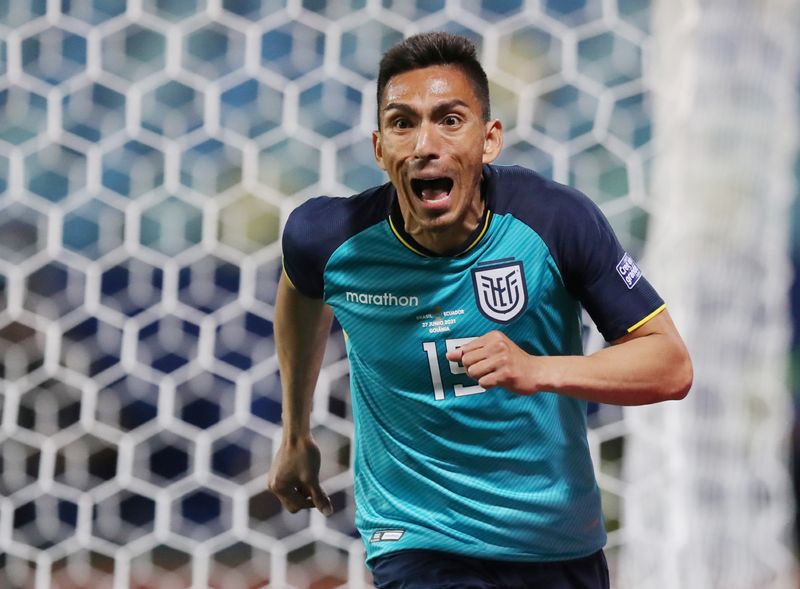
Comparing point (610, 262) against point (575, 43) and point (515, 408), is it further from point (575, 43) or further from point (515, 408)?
point (575, 43)

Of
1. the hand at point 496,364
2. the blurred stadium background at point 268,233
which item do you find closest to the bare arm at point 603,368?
the hand at point 496,364

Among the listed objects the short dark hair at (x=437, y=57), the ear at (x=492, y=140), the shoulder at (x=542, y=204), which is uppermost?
the short dark hair at (x=437, y=57)

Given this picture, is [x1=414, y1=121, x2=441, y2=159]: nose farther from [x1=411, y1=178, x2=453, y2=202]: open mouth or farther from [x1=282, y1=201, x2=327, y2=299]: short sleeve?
[x1=282, y1=201, x2=327, y2=299]: short sleeve

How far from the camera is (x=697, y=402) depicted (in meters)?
2.15

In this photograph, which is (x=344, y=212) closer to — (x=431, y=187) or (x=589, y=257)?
(x=431, y=187)

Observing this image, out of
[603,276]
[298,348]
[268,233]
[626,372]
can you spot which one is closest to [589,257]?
[603,276]

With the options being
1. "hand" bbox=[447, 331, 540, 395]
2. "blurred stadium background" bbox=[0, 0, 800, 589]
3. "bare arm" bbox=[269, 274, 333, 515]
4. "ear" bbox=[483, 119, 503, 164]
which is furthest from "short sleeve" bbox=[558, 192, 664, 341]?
"blurred stadium background" bbox=[0, 0, 800, 589]

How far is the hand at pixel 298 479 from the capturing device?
1.44 meters

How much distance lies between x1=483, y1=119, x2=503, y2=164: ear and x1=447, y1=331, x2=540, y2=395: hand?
0.30m

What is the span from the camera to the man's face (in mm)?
1216

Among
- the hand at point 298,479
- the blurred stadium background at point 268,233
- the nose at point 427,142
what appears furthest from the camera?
the blurred stadium background at point 268,233

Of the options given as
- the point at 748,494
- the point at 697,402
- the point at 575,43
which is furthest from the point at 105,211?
the point at 748,494

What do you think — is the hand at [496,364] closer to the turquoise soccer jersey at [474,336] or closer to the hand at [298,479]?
the turquoise soccer jersey at [474,336]

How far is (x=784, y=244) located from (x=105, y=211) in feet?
4.50
